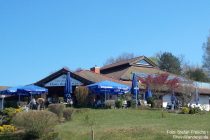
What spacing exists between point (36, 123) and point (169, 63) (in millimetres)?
59673

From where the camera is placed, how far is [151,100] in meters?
34.8

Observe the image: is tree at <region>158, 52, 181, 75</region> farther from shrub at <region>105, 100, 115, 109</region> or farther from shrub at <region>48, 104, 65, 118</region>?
shrub at <region>48, 104, 65, 118</region>

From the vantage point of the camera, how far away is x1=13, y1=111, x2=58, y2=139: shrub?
19.1 meters

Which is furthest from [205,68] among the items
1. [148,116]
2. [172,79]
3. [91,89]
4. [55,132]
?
[55,132]

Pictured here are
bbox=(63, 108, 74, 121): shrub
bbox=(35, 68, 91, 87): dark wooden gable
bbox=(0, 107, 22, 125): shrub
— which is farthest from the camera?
bbox=(35, 68, 91, 87): dark wooden gable

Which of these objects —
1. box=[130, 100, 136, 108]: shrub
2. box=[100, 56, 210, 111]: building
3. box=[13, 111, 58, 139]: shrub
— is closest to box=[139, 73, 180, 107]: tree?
box=[100, 56, 210, 111]: building

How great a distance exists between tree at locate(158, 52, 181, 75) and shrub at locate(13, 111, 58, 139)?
5825 cm

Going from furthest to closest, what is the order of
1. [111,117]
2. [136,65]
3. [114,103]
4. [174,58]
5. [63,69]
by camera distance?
[174,58] → [136,65] → [63,69] → [114,103] → [111,117]

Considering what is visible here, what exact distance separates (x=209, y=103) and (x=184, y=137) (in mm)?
36407

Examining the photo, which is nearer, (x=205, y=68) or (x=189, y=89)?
(x=189, y=89)

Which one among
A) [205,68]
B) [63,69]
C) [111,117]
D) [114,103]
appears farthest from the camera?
[205,68]

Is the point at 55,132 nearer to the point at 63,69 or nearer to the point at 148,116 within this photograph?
the point at 148,116

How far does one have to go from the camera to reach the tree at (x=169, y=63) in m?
76.4

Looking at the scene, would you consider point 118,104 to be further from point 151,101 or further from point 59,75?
point 59,75
